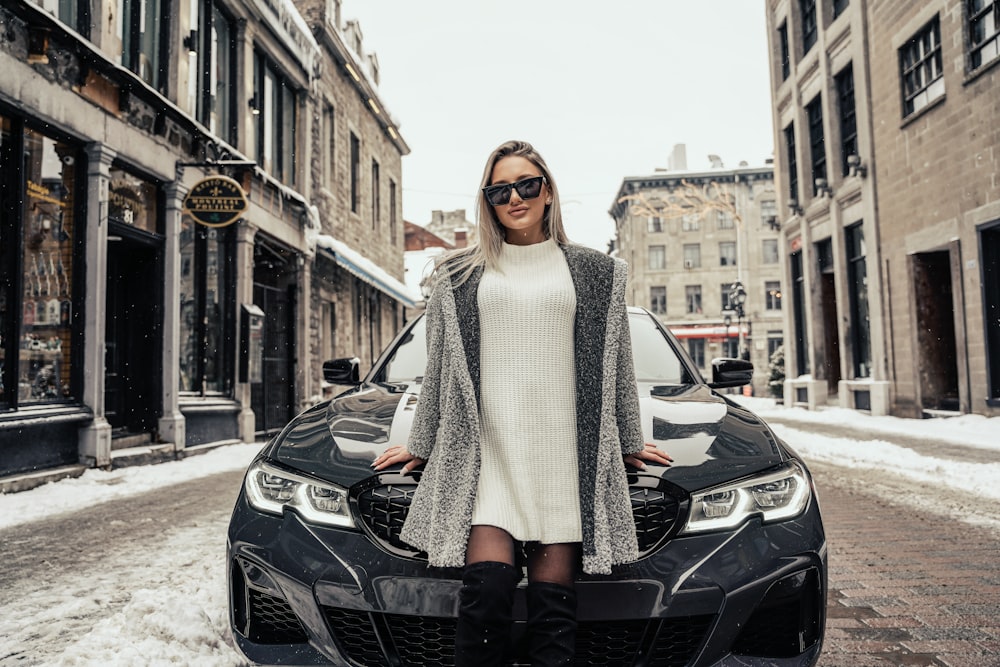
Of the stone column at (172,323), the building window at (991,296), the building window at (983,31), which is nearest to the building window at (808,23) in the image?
the building window at (983,31)

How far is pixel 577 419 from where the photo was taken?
6.92ft

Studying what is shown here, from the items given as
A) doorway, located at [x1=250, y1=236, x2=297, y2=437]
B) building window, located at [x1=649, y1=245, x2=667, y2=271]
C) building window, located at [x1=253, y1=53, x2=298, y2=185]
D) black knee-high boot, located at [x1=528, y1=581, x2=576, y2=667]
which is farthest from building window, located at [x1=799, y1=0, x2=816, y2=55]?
building window, located at [x1=649, y1=245, x2=667, y2=271]

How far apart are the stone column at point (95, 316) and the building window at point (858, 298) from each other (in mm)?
15044

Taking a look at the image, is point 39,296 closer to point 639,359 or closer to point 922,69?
point 639,359

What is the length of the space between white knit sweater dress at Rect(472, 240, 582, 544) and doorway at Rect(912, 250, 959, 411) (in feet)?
47.8

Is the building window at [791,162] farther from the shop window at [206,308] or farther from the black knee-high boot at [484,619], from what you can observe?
the black knee-high boot at [484,619]

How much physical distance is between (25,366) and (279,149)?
835 centimetres

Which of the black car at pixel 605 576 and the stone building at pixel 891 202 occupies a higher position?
the stone building at pixel 891 202

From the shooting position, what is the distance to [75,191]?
28.0 ft

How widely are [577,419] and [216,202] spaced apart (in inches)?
366

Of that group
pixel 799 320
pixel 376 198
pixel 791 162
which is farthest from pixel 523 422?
pixel 791 162

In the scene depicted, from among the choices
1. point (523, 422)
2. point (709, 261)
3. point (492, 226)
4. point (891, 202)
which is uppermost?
point (709, 261)

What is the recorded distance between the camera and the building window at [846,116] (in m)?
17.8

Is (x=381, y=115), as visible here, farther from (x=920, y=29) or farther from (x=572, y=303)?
(x=572, y=303)
